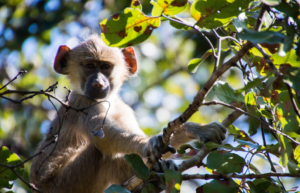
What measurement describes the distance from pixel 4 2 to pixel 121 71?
579 cm

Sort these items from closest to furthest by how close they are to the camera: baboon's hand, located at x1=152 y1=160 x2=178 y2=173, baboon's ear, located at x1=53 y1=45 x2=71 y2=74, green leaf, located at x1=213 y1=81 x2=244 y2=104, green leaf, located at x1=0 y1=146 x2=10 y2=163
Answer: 1. green leaf, located at x1=213 y1=81 x2=244 y2=104
2. green leaf, located at x1=0 y1=146 x2=10 y2=163
3. baboon's hand, located at x1=152 y1=160 x2=178 y2=173
4. baboon's ear, located at x1=53 y1=45 x2=71 y2=74

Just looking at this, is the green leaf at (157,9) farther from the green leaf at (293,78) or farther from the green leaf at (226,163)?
the green leaf at (226,163)

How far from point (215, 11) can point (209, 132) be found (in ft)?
5.92

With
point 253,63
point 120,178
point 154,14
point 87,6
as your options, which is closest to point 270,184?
point 253,63

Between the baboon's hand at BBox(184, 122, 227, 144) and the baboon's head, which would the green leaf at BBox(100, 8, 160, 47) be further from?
the baboon's head

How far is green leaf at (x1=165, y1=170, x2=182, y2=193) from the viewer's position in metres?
2.40

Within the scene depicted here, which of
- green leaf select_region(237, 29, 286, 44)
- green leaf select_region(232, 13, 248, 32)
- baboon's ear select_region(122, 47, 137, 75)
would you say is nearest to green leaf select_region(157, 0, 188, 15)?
green leaf select_region(232, 13, 248, 32)

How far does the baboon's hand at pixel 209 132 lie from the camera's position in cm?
378

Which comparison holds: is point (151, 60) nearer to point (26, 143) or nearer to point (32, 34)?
point (32, 34)

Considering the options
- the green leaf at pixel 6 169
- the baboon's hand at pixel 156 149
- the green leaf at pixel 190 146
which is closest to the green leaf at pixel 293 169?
the green leaf at pixel 190 146

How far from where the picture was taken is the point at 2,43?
991cm

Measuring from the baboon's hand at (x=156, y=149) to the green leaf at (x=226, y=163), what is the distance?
65cm

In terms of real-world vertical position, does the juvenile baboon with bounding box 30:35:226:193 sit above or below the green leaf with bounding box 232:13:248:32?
below

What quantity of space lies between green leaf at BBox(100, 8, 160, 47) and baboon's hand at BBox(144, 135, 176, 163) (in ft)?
3.79
